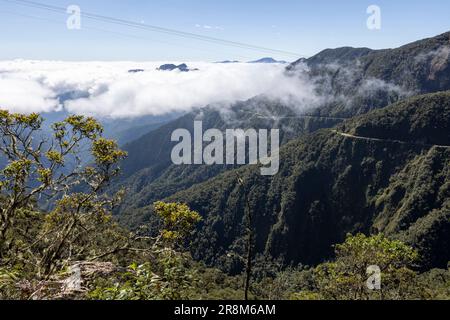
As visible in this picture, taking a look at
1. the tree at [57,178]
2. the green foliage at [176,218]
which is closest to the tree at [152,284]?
the green foliage at [176,218]

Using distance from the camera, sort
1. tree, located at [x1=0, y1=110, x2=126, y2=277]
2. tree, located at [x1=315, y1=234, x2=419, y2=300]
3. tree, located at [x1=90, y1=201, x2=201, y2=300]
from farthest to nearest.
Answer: tree, located at [x1=315, y1=234, x2=419, y2=300], tree, located at [x1=0, y1=110, x2=126, y2=277], tree, located at [x1=90, y1=201, x2=201, y2=300]

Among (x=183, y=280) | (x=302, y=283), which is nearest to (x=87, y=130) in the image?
(x=183, y=280)

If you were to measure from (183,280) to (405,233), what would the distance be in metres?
193

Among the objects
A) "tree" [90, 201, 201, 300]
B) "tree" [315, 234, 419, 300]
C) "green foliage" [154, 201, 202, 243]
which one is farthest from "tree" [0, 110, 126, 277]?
"tree" [315, 234, 419, 300]

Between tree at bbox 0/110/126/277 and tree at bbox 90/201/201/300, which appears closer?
tree at bbox 90/201/201/300

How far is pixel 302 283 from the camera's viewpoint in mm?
169500

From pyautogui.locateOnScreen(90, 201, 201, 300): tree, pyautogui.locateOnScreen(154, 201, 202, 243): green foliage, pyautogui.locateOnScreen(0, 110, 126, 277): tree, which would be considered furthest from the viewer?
pyautogui.locateOnScreen(154, 201, 202, 243): green foliage

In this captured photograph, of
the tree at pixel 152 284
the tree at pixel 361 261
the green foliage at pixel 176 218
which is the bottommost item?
the tree at pixel 361 261

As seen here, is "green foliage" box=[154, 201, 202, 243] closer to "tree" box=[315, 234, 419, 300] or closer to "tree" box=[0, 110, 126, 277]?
"tree" box=[0, 110, 126, 277]

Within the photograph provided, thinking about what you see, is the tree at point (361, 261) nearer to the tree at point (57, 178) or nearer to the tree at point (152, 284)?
the tree at point (57, 178)

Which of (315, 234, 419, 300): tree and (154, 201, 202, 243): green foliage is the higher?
(154, 201, 202, 243): green foliage

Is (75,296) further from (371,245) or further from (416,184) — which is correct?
(416,184)

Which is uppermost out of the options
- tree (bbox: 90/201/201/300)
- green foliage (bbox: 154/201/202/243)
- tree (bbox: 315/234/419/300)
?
tree (bbox: 90/201/201/300)

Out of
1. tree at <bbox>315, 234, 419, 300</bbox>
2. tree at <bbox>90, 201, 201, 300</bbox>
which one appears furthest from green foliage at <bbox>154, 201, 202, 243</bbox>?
tree at <bbox>315, 234, 419, 300</bbox>
